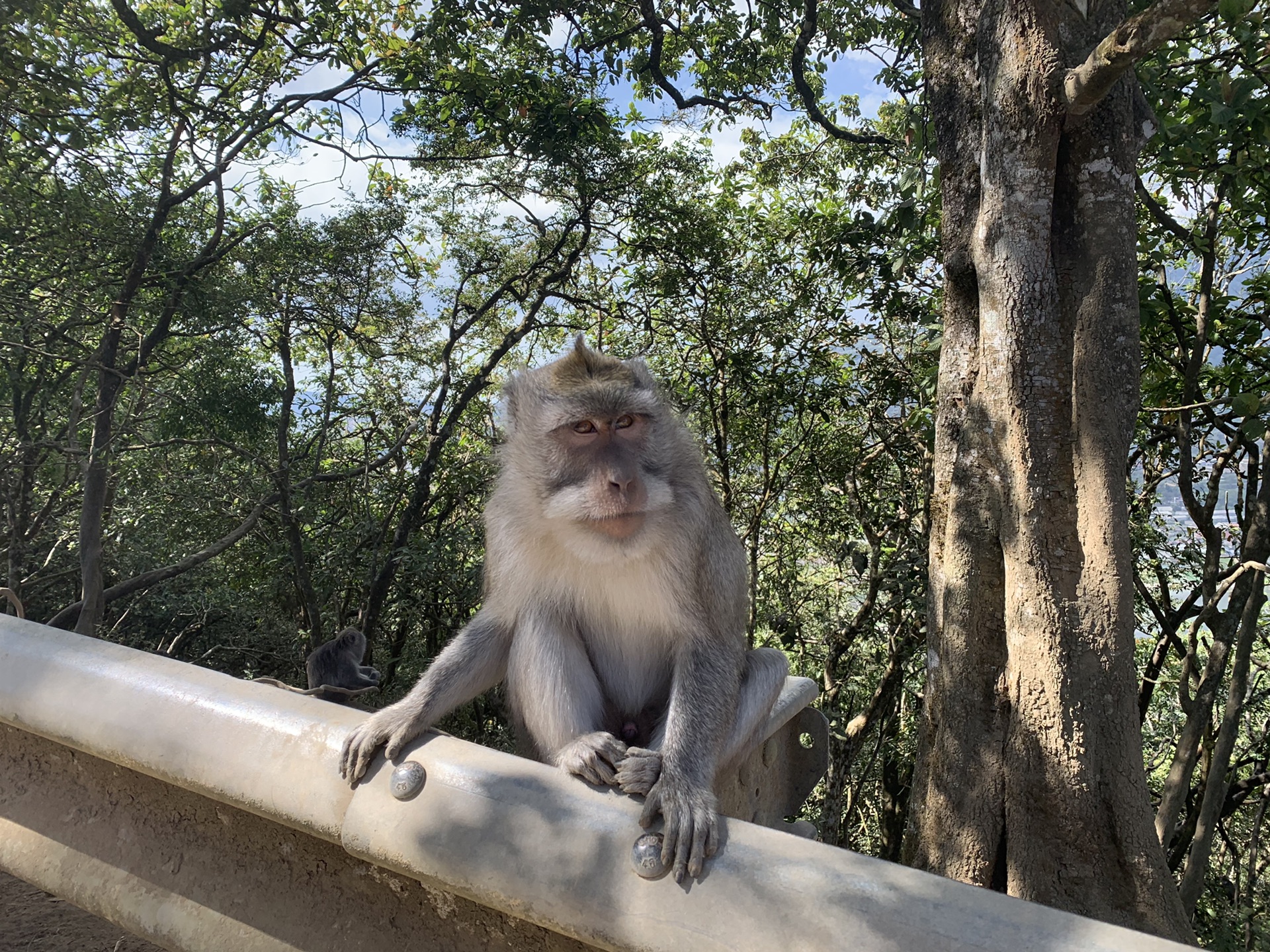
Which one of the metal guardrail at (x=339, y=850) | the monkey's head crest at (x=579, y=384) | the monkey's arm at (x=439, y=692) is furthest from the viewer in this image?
the monkey's head crest at (x=579, y=384)

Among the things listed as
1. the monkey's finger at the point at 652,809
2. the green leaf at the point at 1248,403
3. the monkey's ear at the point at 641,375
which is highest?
the green leaf at the point at 1248,403

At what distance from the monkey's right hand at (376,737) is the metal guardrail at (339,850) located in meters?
0.03

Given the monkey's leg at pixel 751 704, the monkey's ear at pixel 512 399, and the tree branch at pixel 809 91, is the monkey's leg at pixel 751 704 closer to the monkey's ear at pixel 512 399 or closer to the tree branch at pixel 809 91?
the monkey's ear at pixel 512 399

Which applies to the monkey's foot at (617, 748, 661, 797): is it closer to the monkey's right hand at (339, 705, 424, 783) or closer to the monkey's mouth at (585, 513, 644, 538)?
the monkey's right hand at (339, 705, 424, 783)

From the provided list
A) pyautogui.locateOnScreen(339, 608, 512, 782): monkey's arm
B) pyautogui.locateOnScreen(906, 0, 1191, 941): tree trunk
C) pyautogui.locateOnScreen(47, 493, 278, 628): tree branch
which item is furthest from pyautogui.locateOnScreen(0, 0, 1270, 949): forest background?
pyautogui.locateOnScreen(339, 608, 512, 782): monkey's arm

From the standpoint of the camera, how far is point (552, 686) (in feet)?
8.48

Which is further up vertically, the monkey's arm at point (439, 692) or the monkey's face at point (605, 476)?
the monkey's face at point (605, 476)

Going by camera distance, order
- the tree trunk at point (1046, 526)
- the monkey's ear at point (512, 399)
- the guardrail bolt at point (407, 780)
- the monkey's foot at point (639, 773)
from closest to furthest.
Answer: the guardrail bolt at point (407, 780) → the monkey's foot at point (639, 773) → the monkey's ear at point (512, 399) → the tree trunk at point (1046, 526)

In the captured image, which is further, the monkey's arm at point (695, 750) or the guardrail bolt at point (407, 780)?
the guardrail bolt at point (407, 780)

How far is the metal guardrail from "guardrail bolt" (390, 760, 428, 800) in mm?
16

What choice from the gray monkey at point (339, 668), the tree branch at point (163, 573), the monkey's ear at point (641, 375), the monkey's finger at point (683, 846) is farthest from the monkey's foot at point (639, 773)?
the tree branch at point (163, 573)

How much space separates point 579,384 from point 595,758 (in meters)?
1.20

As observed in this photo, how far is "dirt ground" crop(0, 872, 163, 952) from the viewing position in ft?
7.05

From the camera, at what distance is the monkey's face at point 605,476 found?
2500 millimetres
